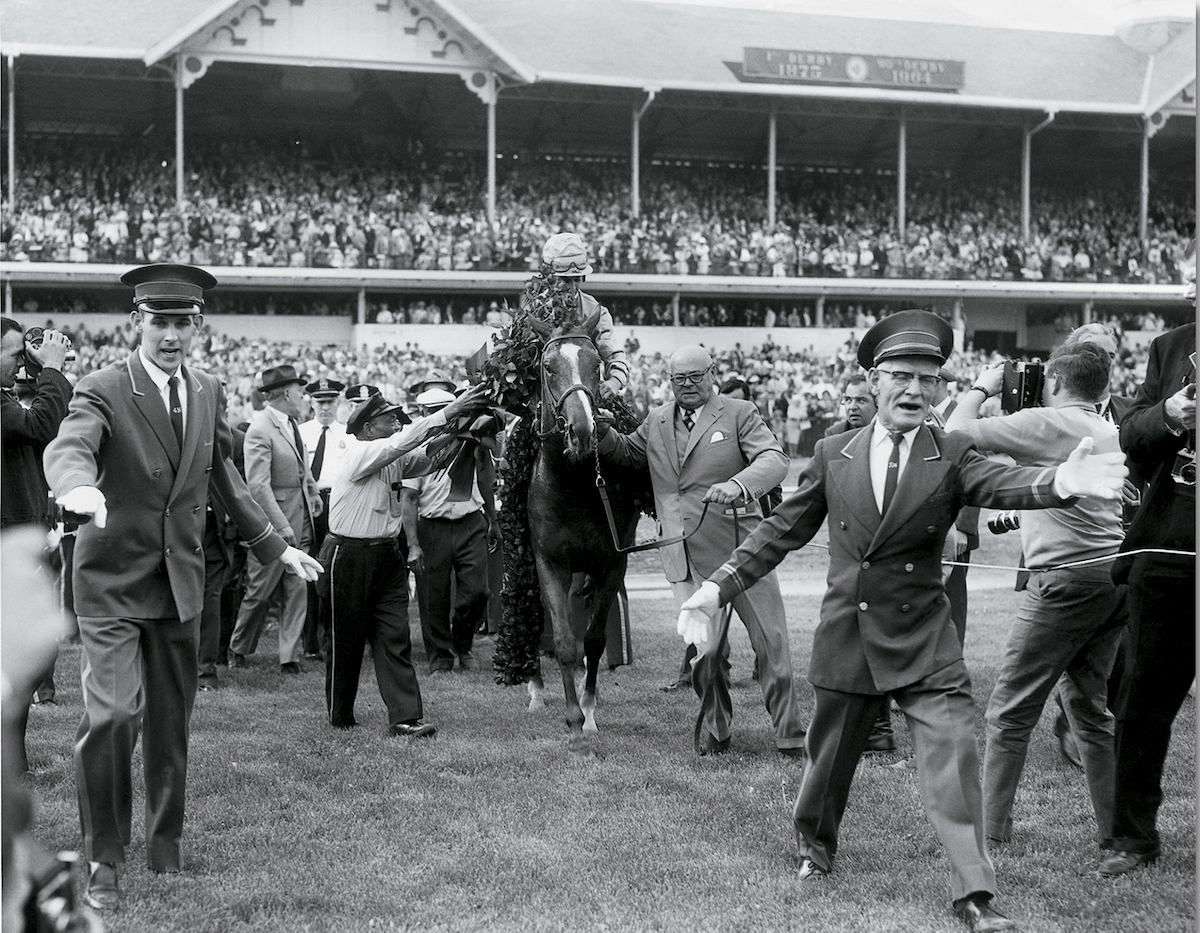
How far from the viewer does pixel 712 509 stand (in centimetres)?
707

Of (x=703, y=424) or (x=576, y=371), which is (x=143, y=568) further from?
(x=703, y=424)

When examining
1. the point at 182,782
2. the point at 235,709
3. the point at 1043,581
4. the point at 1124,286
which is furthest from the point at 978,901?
the point at 1124,286

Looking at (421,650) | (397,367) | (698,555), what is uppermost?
(397,367)

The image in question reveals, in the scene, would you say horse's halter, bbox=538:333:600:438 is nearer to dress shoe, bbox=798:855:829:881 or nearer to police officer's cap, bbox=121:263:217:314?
police officer's cap, bbox=121:263:217:314

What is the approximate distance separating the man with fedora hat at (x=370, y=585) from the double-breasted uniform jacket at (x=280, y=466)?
1.91 m

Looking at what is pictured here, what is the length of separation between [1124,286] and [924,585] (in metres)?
28.8

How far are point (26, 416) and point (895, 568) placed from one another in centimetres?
437

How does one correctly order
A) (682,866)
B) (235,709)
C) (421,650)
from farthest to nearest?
(421,650) → (235,709) → (682,866)

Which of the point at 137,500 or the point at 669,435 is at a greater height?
the point at 669,435

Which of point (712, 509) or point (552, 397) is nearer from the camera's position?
point (552, 397)

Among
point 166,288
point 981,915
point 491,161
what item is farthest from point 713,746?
point 491,161

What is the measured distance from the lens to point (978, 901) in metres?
4.20

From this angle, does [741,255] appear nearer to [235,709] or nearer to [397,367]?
[397,367]

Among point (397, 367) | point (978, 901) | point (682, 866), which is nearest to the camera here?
point (978, 901)
